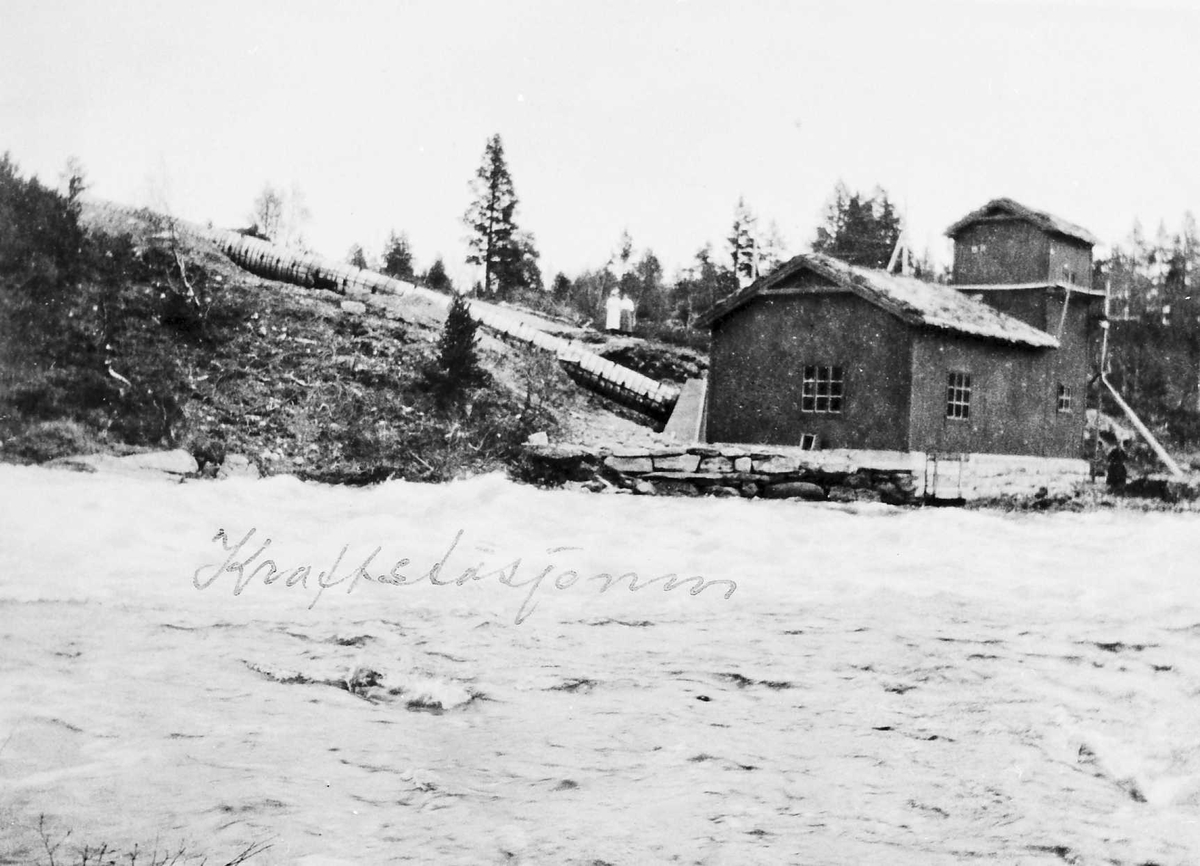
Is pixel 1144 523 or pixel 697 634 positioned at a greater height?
pixel 1144 523

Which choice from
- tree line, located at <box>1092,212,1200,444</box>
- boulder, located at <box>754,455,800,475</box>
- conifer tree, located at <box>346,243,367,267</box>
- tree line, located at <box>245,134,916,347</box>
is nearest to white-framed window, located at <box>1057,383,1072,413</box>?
tree line, located at <box>1092,212,1200,444</box>

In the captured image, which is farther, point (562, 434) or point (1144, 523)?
point (562, 434)

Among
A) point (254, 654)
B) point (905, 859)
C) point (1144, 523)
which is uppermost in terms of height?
point (1144, 523)

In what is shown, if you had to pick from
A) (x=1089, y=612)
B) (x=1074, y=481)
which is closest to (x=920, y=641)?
(x=1089, y=612)

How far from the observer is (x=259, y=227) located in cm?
450

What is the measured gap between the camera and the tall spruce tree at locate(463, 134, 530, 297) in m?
4.13

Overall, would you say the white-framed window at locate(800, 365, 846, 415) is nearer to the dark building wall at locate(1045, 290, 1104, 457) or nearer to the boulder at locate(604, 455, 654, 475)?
the dark building wall at locate(1045, 290, 1104, 457)

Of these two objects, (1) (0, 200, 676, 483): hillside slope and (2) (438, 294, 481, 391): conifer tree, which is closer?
(1) (0, 200, 676, 483): hillside slope

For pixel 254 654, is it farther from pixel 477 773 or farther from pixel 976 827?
pixel 976 827

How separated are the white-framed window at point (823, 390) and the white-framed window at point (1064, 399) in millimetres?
2384

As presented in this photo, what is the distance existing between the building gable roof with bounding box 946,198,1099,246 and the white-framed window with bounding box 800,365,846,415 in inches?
186

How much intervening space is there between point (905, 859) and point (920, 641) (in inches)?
47.5

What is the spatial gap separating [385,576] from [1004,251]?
16.1 feet

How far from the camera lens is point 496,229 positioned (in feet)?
14.1
